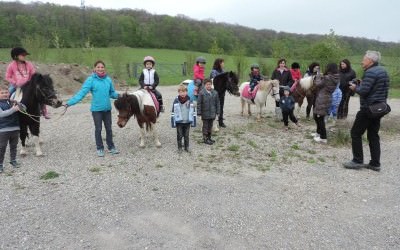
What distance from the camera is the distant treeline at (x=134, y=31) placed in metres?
43.2

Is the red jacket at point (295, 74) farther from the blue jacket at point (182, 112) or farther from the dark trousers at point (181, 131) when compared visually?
the dark trousers at point (181, 131)

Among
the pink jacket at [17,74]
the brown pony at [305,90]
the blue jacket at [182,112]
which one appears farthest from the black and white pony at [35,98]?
the brown pony at [305,90]

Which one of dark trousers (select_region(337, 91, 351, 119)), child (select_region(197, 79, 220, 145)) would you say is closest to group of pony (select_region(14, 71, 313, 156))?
child (select_region(197, 79, 220, 145))

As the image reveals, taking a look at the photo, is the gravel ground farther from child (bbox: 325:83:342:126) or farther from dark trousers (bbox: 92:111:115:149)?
child (bbox: 325:83:342:126)

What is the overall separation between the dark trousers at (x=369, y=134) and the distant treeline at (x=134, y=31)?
122ft

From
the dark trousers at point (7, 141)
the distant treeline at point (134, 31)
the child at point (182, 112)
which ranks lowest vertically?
the dark trousers at point (7, 141)

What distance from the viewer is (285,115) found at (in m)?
9.11

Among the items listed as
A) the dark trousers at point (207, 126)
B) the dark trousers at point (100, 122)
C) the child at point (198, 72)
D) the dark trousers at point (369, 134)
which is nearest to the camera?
the dark trousers at point (369, 134)

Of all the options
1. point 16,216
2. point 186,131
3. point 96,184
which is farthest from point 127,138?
point 16,216

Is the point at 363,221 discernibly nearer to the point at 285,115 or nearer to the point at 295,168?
the point at 295,168

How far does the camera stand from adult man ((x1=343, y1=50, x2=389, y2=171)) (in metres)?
5.45

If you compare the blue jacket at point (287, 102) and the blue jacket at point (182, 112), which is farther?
the blue jacket at point (287, 102)

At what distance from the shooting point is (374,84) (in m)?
5.48

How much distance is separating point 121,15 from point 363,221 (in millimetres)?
61516
